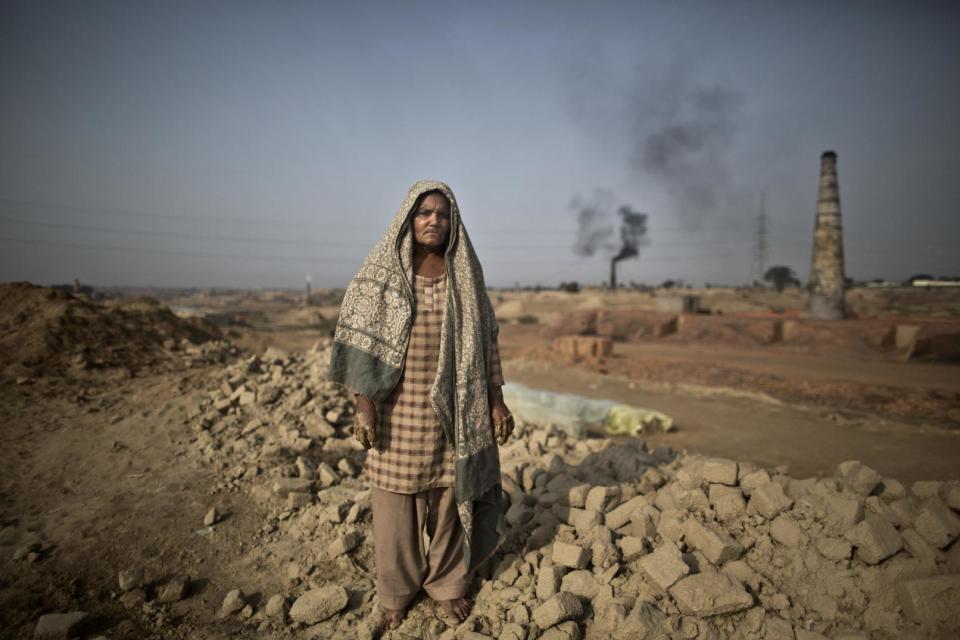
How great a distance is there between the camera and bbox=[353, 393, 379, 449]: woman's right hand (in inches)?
82.2

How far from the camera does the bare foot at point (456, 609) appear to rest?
2.27 meters

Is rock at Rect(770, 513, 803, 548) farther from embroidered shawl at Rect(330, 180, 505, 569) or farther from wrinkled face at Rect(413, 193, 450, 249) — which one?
wrinkled face at Rect(413, 193, 450, 249)

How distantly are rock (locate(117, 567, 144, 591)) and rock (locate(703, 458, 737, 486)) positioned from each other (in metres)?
3.20

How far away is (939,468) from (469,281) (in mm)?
5663

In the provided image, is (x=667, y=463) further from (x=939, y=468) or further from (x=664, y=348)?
(x=664, y=348)

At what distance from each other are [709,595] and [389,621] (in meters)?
1.47

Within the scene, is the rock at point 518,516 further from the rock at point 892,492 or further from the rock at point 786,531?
the rock at point 892,492

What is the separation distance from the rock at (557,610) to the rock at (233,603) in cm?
149

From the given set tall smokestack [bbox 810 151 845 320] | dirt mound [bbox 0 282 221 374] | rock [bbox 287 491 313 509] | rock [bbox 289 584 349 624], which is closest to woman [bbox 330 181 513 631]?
rock [bbox 289 584 349 624]

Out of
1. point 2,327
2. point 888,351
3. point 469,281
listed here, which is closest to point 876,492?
point 469,281

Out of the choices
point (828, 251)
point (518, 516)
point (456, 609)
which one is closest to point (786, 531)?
point (518, 516)

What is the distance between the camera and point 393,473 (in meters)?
2.17

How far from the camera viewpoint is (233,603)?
7.97 feet

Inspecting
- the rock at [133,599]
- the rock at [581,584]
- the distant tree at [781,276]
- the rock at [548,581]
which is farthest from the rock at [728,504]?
the distant tree at [781,276]
